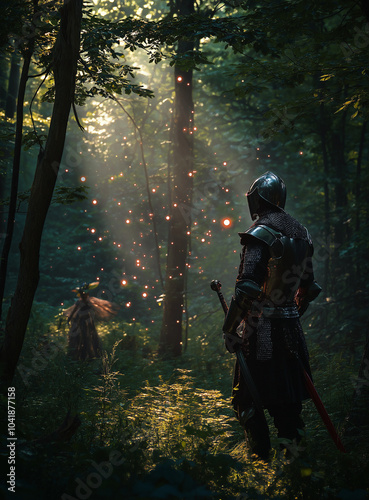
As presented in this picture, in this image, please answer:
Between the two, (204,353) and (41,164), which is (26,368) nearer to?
(204,353)

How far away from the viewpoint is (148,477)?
279 centimetres

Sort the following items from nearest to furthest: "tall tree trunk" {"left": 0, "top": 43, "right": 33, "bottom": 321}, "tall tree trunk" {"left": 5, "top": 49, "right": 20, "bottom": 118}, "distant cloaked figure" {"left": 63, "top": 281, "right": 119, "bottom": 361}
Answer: "tall tree trunk" {"left": 0, "top": 43, "right": 33, "bottom": 321}
"distant cloaked figure" {"left": 63, "top": 281, "right": 119, "bottom": 361}
"tall tree trunk" {"left": 5, "top": 49, "right": 20, "bottom": 118}

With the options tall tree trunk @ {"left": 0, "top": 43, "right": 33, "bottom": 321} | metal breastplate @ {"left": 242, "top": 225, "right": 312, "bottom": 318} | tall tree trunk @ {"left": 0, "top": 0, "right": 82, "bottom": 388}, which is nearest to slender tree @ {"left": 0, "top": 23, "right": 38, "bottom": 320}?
tall tree trunk @ {"left": 0, "top": 43, "right": 33, "bottom": 321}

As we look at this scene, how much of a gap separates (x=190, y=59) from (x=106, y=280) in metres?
13.3

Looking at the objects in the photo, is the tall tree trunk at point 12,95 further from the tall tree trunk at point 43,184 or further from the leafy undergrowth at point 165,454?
the tall tree trunk at point 43,184

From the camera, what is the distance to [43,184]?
414cm

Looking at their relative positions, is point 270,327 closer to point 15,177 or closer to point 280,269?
point 280,269

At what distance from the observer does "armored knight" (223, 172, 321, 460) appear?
4059 millimetres

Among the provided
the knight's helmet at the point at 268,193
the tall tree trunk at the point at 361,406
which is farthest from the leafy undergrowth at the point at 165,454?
the knight's helmet at the point at 268,193

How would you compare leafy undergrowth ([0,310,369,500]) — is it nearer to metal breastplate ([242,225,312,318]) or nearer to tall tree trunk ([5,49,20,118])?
metal breastplate ([242,225,312,318])

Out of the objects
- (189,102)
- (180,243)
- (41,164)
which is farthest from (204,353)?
(41,164)

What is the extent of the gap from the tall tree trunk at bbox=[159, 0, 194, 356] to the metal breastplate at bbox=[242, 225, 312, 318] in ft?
17.4

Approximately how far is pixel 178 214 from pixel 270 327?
5610 mm

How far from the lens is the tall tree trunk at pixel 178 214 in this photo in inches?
373
